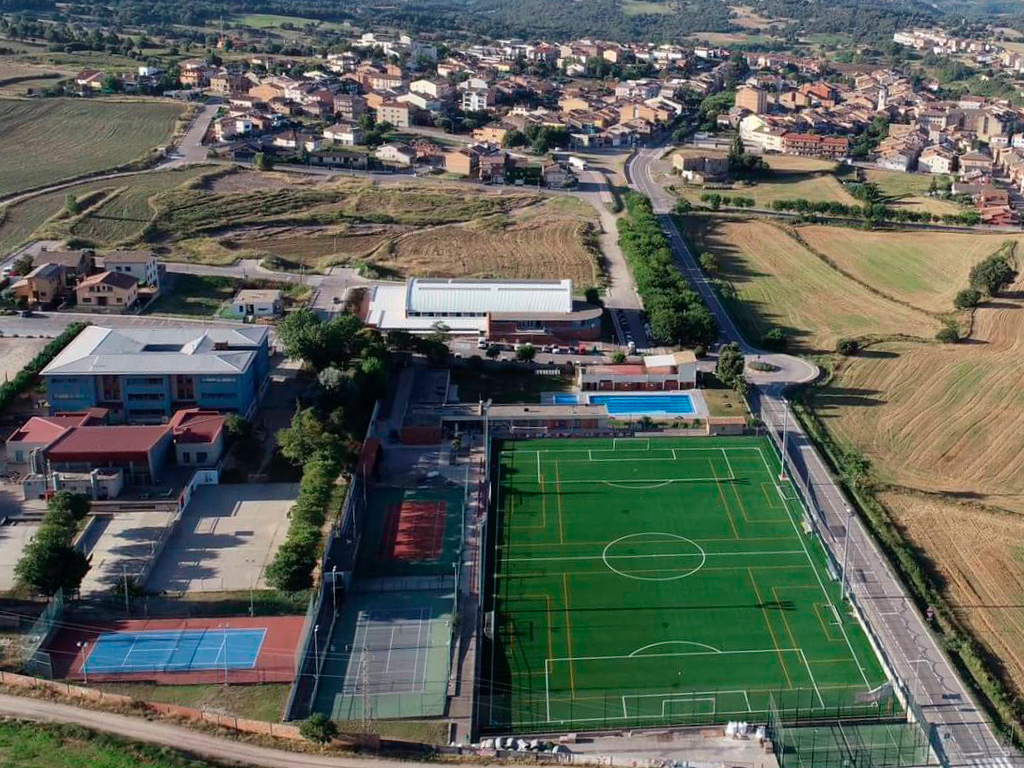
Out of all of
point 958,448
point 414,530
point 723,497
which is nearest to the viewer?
point 414,530

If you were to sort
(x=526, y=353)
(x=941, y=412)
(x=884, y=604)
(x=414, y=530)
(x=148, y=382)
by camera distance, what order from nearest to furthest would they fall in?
1. (x=884, y=604)
2. (x=414, y=530)
3. (x=148, y=382)
4. (x=941, y=412)
5. (x=526, y=353)

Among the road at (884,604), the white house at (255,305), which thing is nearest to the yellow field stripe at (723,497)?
the road at (884,604)

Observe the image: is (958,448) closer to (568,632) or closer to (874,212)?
(568,632)

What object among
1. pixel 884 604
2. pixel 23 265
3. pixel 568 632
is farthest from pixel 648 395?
pixel 23 265

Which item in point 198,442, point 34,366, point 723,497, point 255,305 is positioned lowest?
point 723,497

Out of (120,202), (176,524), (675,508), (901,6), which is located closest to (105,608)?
(176,524)

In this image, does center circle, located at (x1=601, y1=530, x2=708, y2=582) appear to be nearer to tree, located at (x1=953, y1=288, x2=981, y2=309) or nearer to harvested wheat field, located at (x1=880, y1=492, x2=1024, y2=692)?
harvested wheat field, located at (x1=880, y1=492, x2=1024, y2=692)

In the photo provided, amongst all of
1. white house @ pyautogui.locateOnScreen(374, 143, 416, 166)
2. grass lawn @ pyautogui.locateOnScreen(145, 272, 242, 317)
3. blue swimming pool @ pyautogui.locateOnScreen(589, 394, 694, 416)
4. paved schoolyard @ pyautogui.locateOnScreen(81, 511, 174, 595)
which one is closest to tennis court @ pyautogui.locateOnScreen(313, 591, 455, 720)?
paved schoolyard @ pyautogui.locateOnScreen(81, 511, 174, 595)

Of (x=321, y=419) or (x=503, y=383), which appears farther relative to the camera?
(x=503, y=383)

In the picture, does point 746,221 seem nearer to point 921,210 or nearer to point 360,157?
point 921,210
